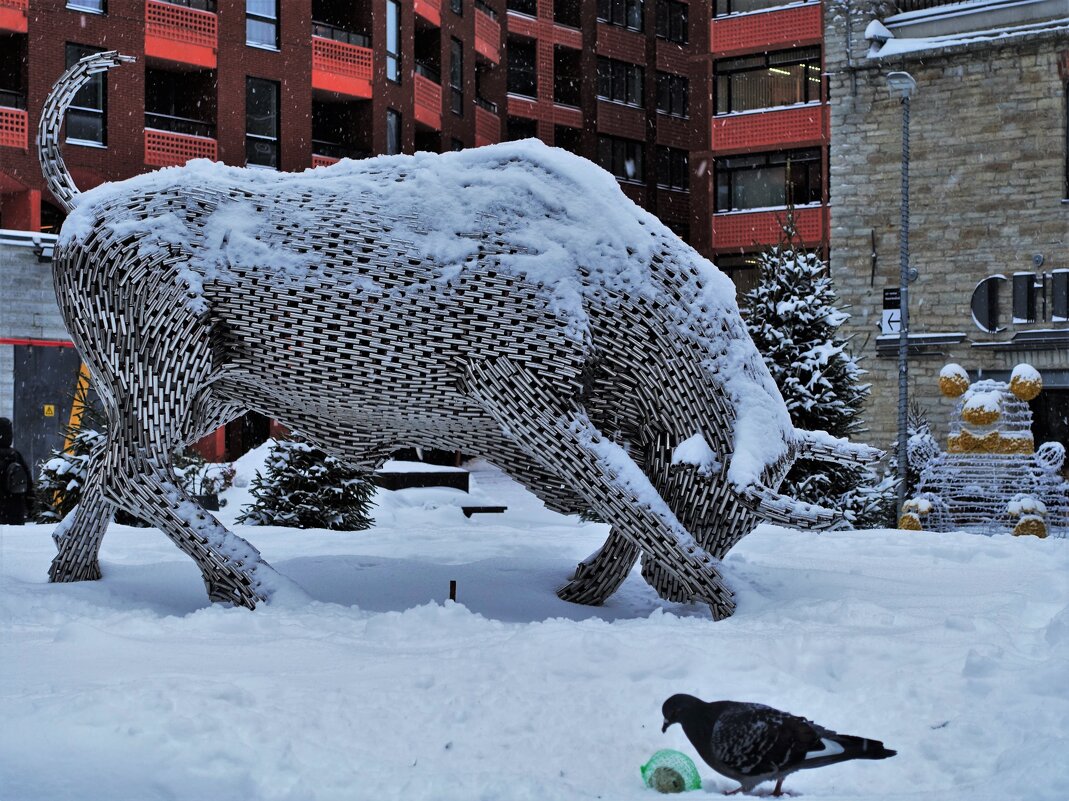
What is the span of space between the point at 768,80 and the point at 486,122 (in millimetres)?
6986

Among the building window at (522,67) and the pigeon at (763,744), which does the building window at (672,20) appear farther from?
the pigeon at (763,744)

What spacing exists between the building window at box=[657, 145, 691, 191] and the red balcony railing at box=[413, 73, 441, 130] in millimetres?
9839

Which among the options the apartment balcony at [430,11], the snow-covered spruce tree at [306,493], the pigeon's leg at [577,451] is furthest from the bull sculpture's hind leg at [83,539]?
the apartment balcony at [430,11]

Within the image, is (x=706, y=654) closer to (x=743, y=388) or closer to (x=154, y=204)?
(x=743, y=388)

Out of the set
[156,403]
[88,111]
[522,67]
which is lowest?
[156,403]

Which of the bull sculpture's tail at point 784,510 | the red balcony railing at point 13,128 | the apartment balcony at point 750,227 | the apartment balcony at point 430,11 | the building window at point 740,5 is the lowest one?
the bull sculpture's tail at point 784,510

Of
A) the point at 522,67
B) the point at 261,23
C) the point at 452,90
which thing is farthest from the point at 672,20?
the point at 261,23

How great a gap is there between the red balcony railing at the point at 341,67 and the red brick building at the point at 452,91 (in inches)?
1.4

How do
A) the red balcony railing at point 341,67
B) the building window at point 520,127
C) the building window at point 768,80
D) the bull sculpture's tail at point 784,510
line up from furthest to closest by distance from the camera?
1. the building window at point 520,127
2. the building window at point 768,80
3. the red balcony railing at point 341,67
4. the bull sculpture's tail at point 784,510

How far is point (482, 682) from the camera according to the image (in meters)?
4.66

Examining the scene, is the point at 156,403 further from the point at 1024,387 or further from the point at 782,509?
the point at 1024,387

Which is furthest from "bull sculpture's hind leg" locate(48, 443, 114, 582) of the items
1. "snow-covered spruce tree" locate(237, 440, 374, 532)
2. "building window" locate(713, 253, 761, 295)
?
"building window" locate(713, 253, 761, 295)

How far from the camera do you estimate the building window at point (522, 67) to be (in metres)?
36.1

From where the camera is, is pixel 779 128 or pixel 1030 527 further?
pixel 779 128
